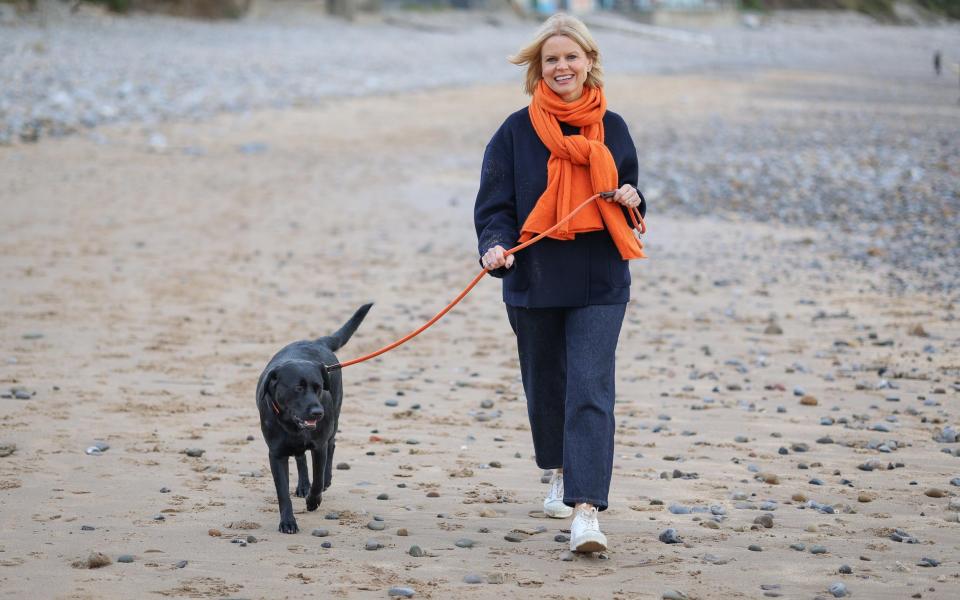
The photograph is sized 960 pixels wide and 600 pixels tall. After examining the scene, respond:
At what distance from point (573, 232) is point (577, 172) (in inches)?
8.8

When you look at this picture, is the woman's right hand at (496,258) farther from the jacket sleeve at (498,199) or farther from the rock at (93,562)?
the rock at (93,562)

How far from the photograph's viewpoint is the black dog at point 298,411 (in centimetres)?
452

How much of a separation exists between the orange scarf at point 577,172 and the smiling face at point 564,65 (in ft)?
0.14

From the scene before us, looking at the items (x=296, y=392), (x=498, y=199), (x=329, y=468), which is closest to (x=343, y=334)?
(x=329, y=468)

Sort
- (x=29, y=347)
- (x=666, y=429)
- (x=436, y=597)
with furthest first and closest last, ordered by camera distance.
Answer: (x=29, y=347) → (x=666, y=429) → (x=436, y=597)

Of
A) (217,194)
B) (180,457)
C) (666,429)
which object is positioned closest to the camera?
(180,457)

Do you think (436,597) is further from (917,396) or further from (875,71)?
(875,71)

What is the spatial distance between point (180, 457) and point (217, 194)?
854cm

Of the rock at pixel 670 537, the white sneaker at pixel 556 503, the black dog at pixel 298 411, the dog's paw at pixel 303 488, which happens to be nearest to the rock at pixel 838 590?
the rock at pixel 670 537

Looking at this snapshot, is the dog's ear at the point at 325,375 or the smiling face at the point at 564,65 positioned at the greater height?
the smiling face at the point at 564,65

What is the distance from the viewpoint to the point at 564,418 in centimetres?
459

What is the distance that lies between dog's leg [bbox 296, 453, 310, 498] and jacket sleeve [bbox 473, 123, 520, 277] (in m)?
1.27

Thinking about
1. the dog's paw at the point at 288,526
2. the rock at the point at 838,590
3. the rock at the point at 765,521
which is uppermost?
the rock at the point at 838,590

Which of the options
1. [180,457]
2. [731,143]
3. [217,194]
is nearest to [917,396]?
[180,457]
